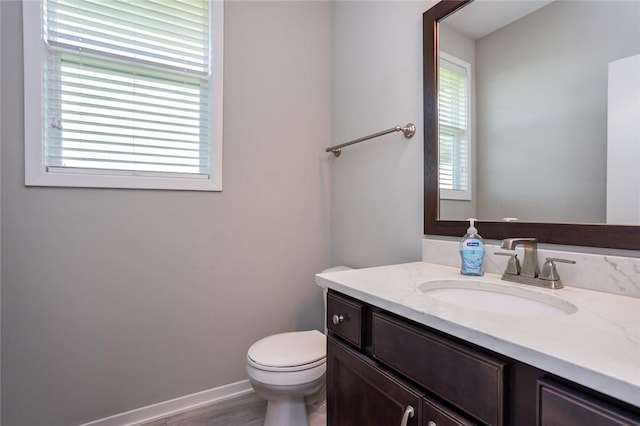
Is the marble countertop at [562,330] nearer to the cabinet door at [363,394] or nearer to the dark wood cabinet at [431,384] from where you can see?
the dark wood cabinet at [431,384]

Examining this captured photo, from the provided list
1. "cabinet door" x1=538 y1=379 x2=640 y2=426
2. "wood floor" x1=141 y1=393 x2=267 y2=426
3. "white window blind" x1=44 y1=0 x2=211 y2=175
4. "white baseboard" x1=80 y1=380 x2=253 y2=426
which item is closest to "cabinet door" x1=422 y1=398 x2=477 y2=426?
"cabinet door" x1=538 y1=379 x2=640 y2=426

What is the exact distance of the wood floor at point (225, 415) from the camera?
5.10 feet

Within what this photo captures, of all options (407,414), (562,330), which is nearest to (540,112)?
(562,330)

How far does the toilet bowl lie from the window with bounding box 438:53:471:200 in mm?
931

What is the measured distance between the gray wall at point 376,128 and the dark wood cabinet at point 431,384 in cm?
65

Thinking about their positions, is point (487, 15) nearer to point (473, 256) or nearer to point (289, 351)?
point (473, 256)

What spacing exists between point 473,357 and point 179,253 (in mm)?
1500

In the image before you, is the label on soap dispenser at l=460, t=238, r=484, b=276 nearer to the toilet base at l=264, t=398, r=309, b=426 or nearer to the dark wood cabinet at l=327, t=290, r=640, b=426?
the dark wood cabinet at l=327, t=290, r=640, b=426

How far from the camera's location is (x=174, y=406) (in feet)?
5.32

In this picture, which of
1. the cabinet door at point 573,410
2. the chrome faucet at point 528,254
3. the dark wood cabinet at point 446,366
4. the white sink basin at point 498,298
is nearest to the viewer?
the cabinet door at point 573,410

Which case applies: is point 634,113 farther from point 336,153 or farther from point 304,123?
point 304,123

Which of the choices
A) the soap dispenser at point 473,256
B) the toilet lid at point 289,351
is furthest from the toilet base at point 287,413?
the soap dispenser at point 473,256

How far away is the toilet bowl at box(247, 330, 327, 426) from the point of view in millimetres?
1276

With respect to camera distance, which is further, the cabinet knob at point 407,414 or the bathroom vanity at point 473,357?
the cabinet knob at point 407,414
